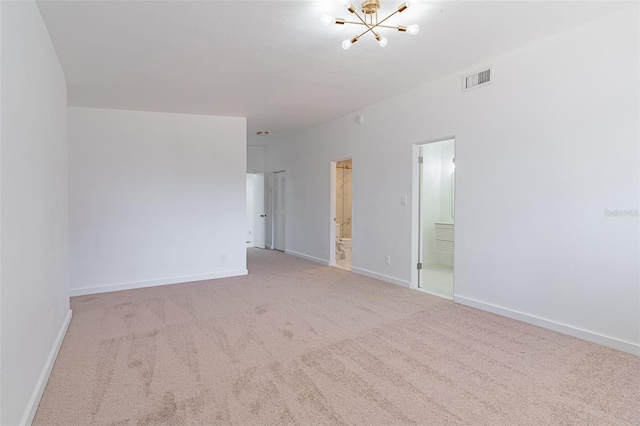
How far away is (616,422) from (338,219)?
682 centimetres

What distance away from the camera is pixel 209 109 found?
5.20 m

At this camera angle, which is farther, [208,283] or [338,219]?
[338,219]

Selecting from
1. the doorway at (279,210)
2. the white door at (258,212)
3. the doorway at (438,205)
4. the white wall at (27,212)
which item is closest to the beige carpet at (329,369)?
the white wall at (27,212)

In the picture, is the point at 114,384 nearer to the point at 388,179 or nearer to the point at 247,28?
the point at 247,28

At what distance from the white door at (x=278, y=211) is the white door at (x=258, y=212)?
0.60 m

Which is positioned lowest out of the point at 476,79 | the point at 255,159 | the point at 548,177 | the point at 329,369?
the point at 329,369

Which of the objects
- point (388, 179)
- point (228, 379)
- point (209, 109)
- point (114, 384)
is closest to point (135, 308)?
point (114, 384)

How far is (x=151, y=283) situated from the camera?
17.1 feet

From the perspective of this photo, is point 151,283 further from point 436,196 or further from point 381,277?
point 436,196

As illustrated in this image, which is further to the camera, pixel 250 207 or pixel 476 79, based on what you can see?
pixel 250 207

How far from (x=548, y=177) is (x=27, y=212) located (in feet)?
13.1

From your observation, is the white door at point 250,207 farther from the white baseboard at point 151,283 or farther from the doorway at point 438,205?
the doorway at point 438,205

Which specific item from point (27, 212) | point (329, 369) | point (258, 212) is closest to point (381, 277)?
point (329, 369)

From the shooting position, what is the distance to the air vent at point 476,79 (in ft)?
12.1
